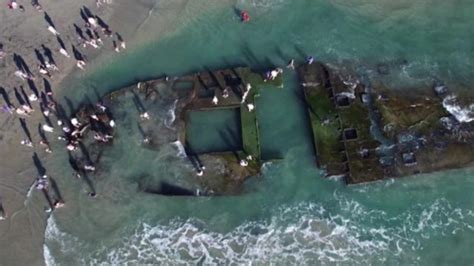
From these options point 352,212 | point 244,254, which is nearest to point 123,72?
point 244,254

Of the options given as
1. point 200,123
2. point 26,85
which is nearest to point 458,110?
point 200,123

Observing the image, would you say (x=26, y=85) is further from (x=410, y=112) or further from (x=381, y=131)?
(x=410, y=112)

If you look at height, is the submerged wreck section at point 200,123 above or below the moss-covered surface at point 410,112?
above

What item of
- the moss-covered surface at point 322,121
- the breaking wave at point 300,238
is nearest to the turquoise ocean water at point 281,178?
the breaking wave at point 300,238

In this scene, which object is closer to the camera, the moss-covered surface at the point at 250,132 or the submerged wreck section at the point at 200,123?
the submerged wreck section at the point at 200,123

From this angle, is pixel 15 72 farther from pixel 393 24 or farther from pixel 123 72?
pixel 393 24

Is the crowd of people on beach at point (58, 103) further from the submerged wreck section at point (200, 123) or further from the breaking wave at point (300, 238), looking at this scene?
the breaking wave at point (300, 238)
